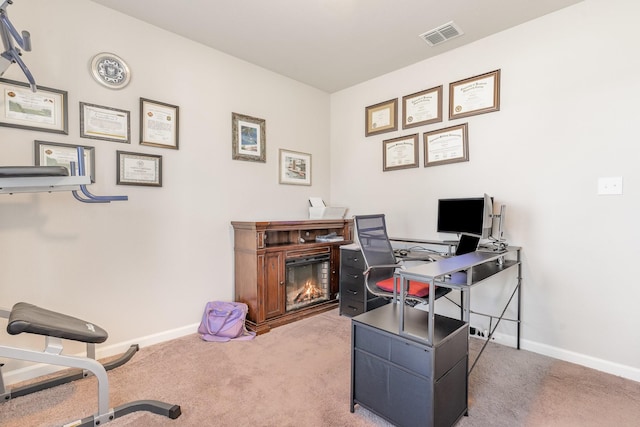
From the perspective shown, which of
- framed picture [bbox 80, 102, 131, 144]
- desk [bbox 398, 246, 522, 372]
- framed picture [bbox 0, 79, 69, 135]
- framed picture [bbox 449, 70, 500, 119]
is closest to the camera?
desk [bbox 398, 246, 522, 372]

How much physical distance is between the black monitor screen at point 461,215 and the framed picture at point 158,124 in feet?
8.45

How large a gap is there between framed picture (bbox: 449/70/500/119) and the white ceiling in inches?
14.9

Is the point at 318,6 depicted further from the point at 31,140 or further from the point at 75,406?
the point at 75,406

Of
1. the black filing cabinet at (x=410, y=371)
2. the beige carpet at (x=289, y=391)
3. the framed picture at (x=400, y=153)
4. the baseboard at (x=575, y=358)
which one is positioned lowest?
the beige carpet at (x=289, y=391)

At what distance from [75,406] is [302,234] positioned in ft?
8.00

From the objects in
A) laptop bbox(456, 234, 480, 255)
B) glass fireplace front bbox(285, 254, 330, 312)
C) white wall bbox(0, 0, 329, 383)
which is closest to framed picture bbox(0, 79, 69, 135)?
white wall bbox(0, 0, 329, 383)

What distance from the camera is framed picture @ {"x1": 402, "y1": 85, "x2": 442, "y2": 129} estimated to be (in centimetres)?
316

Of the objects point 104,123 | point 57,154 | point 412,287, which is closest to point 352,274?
point 412,287

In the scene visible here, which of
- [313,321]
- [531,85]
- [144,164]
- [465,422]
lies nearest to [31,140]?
[144,164]

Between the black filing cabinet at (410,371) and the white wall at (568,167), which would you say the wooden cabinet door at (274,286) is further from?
the white wall at (568,167)

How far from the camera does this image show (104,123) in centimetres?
245

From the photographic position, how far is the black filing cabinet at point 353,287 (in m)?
3.27

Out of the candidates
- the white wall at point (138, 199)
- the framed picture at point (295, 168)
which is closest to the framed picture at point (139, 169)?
the white wall at point (138, 199)

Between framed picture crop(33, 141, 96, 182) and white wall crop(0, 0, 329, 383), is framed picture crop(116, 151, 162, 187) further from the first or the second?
framed picture crop(33, 141, 96, 182)
